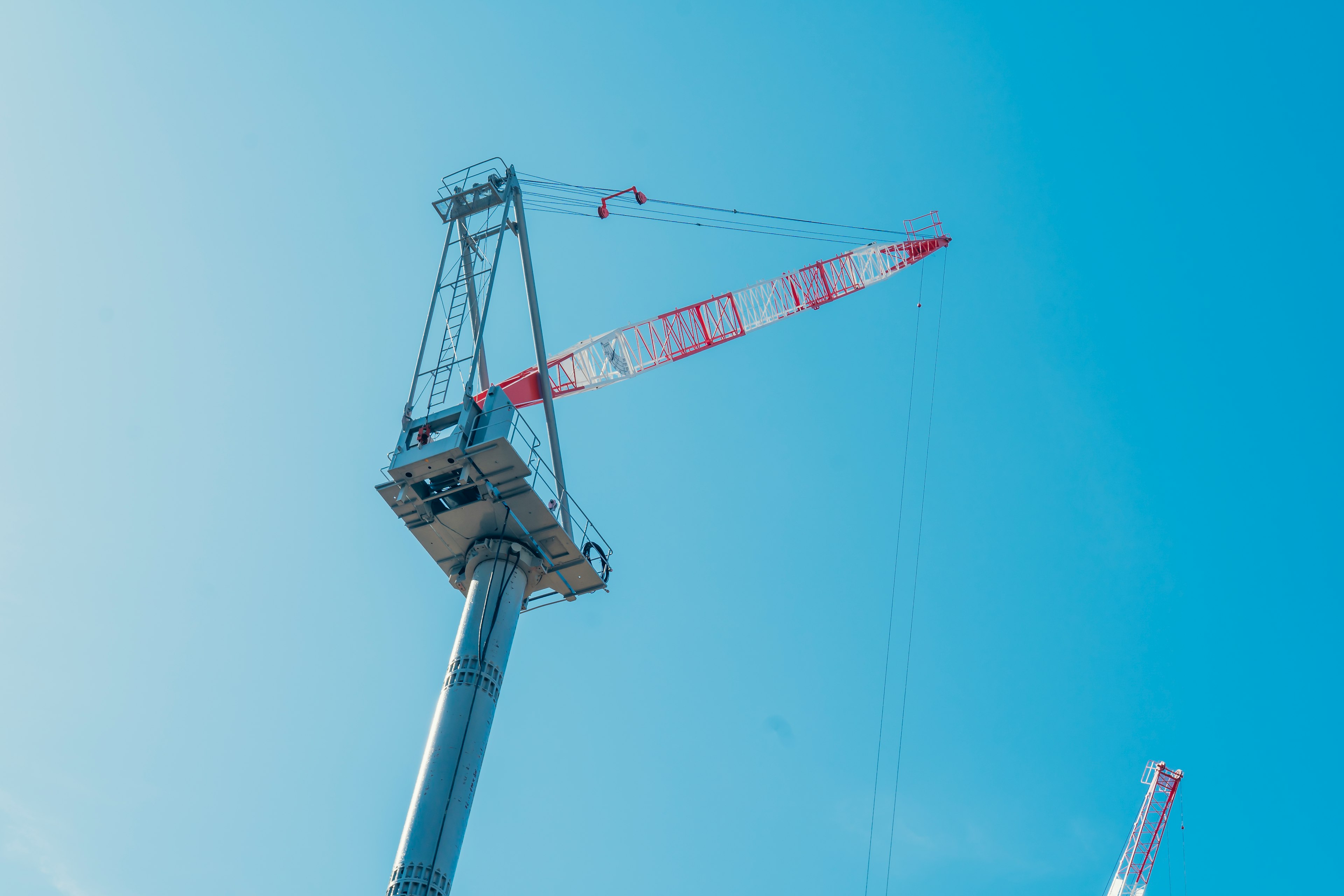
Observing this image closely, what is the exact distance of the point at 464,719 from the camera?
3625cm

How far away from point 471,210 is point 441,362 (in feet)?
27.0

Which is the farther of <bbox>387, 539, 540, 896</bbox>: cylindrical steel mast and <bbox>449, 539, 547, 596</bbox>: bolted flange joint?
<bbox>449, 539, 547, 596</bbox>: bolted flange joint

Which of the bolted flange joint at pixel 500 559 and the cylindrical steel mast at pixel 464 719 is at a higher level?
the bolted flange joint at pixel 500 559

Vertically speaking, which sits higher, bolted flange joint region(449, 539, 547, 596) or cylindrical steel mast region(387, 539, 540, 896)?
bolted flange joint region(449, 539, 547, 596)

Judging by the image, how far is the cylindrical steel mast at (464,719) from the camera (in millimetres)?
33438

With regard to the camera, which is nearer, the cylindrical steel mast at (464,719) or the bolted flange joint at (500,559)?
the cylindrical steel mast at (464,719)

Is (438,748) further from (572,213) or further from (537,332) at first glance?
(572,213)

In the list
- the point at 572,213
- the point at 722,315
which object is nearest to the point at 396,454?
the point at 572,213

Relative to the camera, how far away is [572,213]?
6738 centimetres

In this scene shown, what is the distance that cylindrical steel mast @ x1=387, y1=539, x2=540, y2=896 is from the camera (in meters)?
33.4

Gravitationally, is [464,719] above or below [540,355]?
below

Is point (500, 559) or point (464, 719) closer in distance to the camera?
point (464, 719)

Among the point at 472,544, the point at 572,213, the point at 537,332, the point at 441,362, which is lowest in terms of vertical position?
the point at 472,544

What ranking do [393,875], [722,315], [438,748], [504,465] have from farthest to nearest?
[722,315]
[504,465]
[438,748]
[393,875]
